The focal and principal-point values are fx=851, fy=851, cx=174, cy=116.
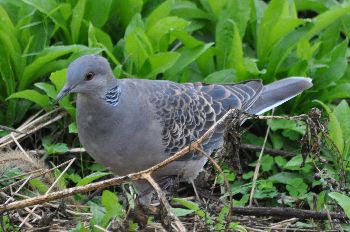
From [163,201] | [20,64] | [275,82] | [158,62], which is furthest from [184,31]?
[163,201]

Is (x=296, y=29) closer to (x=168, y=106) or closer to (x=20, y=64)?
(x=168, y=106)

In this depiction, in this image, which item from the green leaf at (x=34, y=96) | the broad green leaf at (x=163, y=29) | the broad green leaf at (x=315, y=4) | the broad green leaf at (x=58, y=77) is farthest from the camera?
the broad green leaf at (x=315, y=4)

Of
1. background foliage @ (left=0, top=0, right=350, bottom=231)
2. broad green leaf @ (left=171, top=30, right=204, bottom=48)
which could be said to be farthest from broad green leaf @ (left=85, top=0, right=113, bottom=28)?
broad green leaf @ (left=171, top=30, right=204, bottom=48)

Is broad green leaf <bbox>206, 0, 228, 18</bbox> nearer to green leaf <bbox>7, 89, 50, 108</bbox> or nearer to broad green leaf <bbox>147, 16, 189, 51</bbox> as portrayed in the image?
broad green leaf <bbox>147, 16, 189, 51</bbox>

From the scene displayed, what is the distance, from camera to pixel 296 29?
6102 millimetres

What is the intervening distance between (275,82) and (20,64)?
5.58 ft

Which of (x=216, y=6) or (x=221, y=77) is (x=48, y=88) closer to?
(x=221, y=77)

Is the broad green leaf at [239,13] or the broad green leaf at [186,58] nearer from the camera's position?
the broad green leaf at [186,58]

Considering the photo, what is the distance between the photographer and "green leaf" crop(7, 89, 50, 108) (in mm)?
5301

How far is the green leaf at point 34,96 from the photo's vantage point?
5.30 metres

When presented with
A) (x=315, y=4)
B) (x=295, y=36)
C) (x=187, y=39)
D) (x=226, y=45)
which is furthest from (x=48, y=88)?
(x=315, y=4)

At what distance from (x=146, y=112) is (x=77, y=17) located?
1155 millimetres

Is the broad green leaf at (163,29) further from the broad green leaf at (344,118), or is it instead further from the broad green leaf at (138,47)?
the broad green leaf at (344,118)

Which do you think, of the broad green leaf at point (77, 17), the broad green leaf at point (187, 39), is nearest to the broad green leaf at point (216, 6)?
the broad green leaf at point (187, 39)
